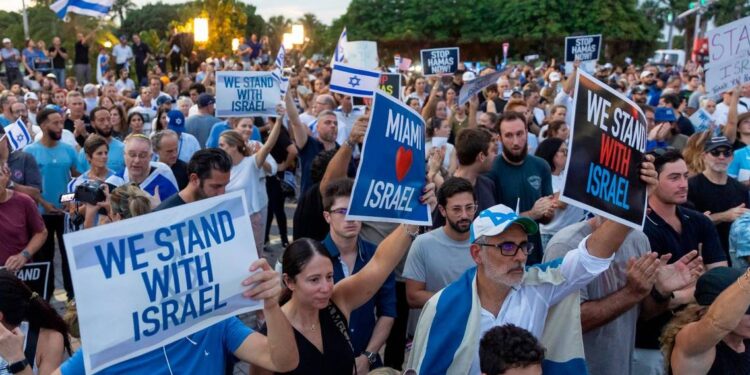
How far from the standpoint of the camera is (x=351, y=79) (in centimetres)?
1102

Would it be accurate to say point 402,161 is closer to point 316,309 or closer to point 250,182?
point 316,309

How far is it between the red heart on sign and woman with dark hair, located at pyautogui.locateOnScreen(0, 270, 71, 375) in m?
1.77

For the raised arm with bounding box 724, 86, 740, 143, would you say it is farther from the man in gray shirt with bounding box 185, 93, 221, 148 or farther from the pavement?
the man in gray shirt with bounding box 185, 93, 221, 148

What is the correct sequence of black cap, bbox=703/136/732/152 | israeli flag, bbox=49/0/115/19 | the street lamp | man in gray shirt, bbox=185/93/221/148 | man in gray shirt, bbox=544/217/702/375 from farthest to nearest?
the street lamp
israeli flag, bbox=49/0/115/19
man in gray shirt, bbox=185/93/221/148
black cap, bbox=703/136/732/152
man in gray shirt, bbox=544/217/702/375

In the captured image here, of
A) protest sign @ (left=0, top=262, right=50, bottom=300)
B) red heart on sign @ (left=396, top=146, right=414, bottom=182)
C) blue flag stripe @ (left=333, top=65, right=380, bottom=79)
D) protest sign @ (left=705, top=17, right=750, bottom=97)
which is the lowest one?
protest sign @ (left=0, top=262, right=50, bottom=300)

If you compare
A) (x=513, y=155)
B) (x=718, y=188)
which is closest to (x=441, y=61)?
(x=513, y=155)

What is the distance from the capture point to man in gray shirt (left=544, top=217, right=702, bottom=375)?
13.5ft

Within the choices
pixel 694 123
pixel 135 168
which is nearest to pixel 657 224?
pixel 135 168

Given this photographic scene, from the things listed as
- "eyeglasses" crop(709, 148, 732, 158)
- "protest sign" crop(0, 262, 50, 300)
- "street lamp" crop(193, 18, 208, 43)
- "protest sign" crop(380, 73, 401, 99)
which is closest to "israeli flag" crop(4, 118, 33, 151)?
"protest sign" crop(0, 262, 50, 300)

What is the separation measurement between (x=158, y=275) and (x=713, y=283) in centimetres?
240

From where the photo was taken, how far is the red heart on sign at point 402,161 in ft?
14.4

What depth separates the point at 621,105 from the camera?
151 inches

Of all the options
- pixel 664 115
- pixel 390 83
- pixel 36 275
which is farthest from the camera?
pixel 390 83

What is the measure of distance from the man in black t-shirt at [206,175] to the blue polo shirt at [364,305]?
129cm
